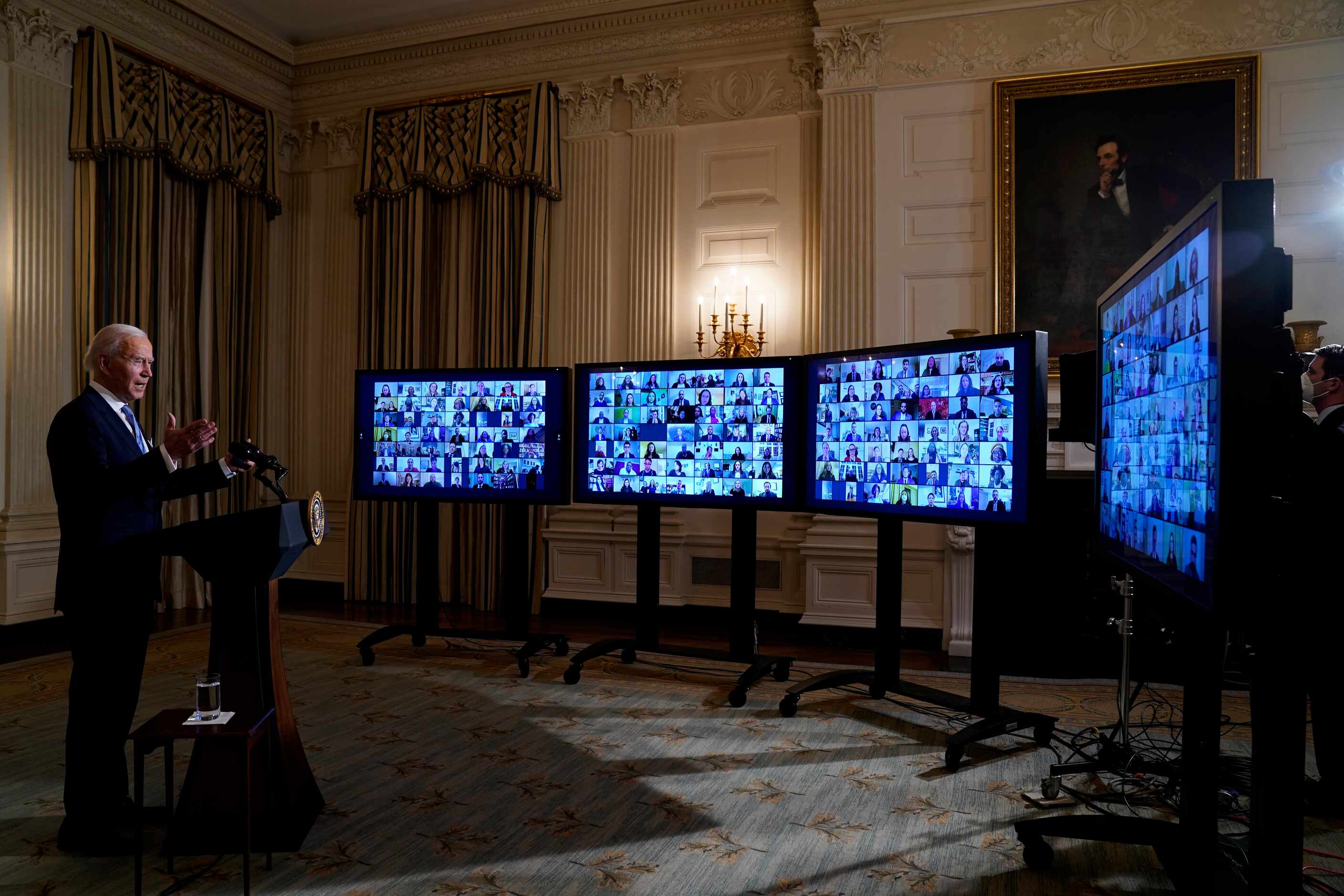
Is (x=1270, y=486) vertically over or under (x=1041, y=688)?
over

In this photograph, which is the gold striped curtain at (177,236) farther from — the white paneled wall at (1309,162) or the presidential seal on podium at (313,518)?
the white paneled wall at (1309,162)

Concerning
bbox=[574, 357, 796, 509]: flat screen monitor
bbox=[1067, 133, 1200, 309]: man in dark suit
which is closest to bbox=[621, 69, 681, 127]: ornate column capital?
bbox=[574, 357, 796, 509]: flat screen monitor

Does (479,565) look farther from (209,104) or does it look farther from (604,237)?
(209,104)

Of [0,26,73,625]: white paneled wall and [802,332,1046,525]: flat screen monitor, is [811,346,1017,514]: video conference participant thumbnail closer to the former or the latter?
[802,332,1046,525]: flat screen monitor

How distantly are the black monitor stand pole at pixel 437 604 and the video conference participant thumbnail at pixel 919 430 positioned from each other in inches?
69.0

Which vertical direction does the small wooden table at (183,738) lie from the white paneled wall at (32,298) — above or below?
below

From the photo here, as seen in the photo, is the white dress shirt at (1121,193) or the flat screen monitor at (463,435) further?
the white dress shirt at (1121,193)

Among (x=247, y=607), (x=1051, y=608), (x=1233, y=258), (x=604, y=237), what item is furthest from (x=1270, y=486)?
(x=604, y=237)

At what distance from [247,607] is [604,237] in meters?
4.40

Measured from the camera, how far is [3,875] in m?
2.37

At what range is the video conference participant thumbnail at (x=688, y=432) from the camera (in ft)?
14.2

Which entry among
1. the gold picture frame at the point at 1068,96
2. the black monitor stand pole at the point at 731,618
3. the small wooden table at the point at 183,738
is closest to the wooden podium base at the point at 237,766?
the small wooden table at the point at 183,738

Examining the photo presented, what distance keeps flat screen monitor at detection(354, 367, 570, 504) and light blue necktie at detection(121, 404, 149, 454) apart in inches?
82.3

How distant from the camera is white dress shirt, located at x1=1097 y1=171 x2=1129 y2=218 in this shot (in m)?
5.16
